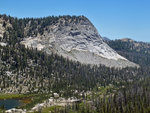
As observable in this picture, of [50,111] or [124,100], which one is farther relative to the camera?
[124,100]

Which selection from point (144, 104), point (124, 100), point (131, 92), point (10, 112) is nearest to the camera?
point (10, 112)

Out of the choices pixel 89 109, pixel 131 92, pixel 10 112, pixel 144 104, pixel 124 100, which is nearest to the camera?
pixel 10 112

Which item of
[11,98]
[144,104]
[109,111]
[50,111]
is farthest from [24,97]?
[144,104]

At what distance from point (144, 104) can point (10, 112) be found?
86.6m

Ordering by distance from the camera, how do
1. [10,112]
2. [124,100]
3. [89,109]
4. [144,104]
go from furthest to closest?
[124,100]
[144,104]
[89,109]
[10,112]

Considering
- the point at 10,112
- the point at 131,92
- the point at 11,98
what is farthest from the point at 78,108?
the point at 11,98

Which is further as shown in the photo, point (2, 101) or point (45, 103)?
point (2, 101)

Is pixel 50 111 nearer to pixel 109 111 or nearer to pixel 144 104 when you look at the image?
pixel 109 111

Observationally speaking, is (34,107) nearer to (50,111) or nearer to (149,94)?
(50,111)

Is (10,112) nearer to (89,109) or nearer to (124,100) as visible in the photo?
(89,109)

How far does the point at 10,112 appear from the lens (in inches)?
5153

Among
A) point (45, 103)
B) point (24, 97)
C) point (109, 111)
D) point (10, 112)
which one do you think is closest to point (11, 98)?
point (24, 97)

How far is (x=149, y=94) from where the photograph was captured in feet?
548

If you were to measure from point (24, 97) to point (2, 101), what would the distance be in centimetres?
2149
